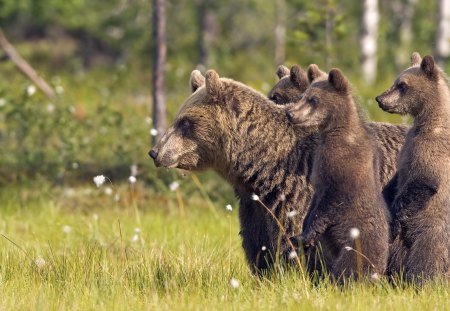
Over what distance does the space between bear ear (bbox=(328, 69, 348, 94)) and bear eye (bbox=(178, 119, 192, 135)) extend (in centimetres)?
121

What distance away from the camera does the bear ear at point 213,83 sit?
7316 millimetres

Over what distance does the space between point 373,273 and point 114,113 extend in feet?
24.5

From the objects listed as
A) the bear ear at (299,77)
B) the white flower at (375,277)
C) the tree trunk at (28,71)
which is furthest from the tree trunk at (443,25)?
the white flower at (375,277)

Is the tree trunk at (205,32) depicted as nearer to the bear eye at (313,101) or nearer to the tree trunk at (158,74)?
the tree trunk at (158,74)

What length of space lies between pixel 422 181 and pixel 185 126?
6.05 ft

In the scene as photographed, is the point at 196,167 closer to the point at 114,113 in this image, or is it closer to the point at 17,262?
the point at 17,262

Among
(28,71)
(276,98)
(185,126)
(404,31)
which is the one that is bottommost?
(404,31)

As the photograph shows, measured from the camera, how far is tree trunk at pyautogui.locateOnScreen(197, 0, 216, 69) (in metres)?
29.6

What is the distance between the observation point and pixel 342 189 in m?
6.53

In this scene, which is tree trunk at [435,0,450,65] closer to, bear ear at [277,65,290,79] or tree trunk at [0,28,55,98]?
tree trunk at [0,28,55,98]

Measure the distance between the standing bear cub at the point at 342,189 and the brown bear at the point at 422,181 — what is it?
9.9 inches

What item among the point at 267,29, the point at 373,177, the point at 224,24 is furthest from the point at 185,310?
the point at 267,29

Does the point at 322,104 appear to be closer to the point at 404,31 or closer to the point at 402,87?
the point at 402,87

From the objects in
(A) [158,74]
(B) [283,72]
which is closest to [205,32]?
(A) [158,74]
